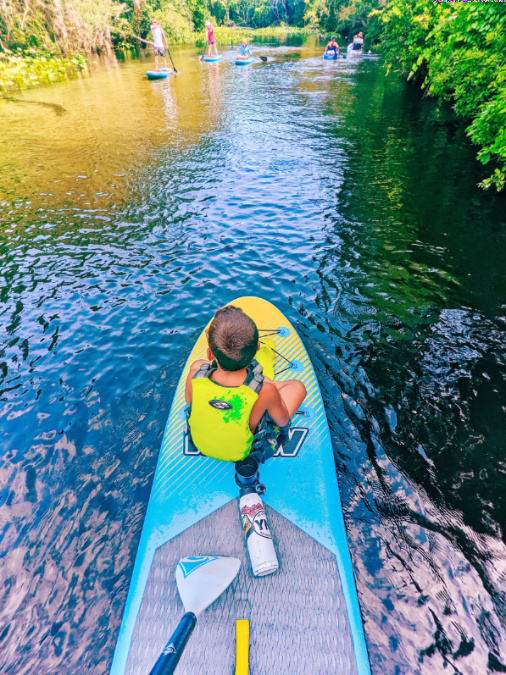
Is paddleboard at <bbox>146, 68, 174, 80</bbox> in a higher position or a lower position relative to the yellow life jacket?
lower

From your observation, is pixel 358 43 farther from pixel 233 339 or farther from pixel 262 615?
pixel 262 615

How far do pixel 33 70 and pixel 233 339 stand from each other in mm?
33492

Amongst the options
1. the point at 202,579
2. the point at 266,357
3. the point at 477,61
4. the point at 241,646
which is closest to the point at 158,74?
the point at 477,61

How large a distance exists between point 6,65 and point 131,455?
104ft

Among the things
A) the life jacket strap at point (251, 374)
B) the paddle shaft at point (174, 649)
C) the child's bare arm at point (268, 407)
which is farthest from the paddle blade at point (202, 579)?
the life jacket strap at point (251, 374)

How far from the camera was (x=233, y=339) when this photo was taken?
8.70ft

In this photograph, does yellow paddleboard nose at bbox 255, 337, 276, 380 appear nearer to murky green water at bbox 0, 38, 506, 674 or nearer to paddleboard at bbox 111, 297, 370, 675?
paddleboard at bbox 111, 297, 370, 675

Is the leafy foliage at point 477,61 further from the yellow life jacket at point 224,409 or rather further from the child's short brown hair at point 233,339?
the yellow life jacket at point 224,409

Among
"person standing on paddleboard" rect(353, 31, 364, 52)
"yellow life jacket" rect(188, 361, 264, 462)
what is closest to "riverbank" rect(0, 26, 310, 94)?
"person standing on paddleboard" rect(353, 31, 364, 52)

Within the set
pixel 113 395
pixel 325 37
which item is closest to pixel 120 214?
pixel 113 395

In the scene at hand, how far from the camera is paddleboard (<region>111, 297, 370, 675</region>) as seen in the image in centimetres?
249

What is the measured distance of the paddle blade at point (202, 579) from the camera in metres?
2.57

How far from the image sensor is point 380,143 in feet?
44.3

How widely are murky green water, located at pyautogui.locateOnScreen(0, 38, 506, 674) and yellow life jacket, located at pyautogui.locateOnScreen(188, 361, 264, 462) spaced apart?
5.04 ft
